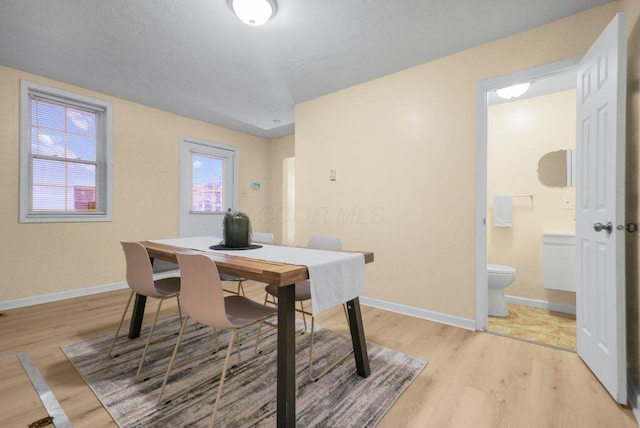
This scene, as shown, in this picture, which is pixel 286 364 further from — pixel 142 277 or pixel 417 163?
pixel 417 163

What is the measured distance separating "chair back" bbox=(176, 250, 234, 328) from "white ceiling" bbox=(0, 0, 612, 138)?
185 cm

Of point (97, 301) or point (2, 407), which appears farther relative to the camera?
point (97, 301)

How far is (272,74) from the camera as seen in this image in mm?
3129

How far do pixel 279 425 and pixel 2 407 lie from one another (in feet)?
4.99

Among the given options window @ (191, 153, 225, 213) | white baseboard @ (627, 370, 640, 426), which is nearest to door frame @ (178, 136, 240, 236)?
window @ (191, 153, 225, 213)

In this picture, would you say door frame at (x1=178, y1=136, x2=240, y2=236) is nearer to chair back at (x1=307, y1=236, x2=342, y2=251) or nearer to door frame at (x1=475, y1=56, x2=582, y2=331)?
chair back at (x1=307, y1=236, x2=342, y2=251)

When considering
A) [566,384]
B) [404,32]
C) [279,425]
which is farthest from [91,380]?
[404,32]

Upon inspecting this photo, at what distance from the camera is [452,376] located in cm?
185

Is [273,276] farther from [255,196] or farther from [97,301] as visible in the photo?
[255,196]

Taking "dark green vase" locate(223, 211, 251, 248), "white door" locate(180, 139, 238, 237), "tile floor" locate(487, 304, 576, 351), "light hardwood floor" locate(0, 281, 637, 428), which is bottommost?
"tile floor" locate(487, 304, 576, 351)

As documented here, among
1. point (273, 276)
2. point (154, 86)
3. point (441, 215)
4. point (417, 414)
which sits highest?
point (154, 86)

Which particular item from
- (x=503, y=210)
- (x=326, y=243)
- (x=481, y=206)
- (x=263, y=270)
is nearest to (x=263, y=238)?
(x=326, y=243)

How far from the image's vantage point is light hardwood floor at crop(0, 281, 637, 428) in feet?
4.86

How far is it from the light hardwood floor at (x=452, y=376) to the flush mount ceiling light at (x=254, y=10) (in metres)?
2.59
